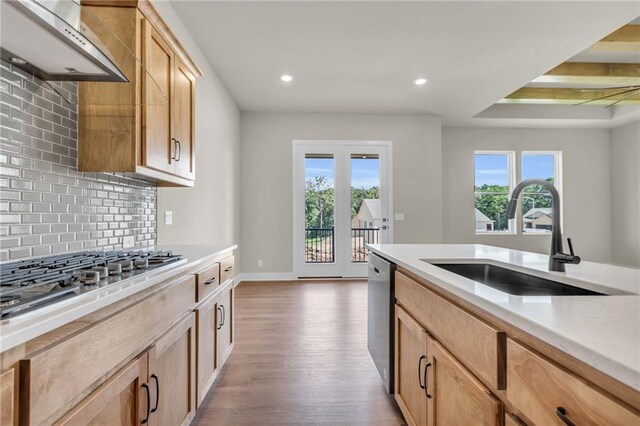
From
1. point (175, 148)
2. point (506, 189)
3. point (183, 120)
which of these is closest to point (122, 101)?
point (175, 148)

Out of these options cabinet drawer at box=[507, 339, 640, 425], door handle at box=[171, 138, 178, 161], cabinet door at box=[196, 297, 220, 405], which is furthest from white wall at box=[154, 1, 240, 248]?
cabinet drawer at box=[507, 339, 640, 425]

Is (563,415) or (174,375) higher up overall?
(563,415)

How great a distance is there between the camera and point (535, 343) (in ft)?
2.27

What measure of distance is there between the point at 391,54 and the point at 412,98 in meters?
1.47

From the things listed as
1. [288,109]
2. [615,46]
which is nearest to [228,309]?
[288,109]

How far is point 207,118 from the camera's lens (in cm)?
363

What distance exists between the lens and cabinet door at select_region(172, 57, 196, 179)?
202 centimetres

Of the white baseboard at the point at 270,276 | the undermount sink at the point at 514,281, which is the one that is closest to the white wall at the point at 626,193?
the white baseboard at the point at 270,276

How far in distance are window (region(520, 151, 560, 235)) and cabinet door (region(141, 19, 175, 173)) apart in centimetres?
669

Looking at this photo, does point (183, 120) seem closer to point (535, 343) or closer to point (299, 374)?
point (299, 374)

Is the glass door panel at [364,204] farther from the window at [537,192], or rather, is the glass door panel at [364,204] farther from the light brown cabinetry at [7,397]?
the light brown cabinetry at [7,397]

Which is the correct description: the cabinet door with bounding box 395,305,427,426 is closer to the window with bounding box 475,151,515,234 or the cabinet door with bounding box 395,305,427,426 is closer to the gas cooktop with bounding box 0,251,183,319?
the gas cooktop with bounding box 0,251,183,319

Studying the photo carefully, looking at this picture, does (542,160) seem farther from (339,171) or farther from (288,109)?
(288,109)

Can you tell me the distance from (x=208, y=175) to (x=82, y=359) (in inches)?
121
